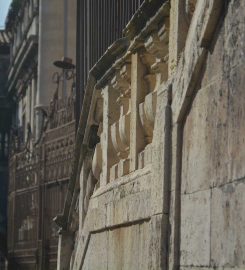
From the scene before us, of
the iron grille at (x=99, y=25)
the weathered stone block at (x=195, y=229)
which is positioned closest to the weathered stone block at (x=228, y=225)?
the weathered stone block at (x=195, y=229)

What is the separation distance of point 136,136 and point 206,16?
2500 mm

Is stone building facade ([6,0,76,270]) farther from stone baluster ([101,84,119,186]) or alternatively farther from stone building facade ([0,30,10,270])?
stone baluster ([101,84,119,186])

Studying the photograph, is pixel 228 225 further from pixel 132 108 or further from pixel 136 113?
pixel 132 108

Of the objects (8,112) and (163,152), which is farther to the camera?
(8,112)

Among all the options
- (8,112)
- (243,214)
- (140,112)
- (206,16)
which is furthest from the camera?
(8,112)

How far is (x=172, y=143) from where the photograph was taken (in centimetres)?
591

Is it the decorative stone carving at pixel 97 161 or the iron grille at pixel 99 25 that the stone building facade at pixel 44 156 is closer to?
the iron grille at pixel 99 25

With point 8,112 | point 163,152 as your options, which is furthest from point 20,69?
point 163,152

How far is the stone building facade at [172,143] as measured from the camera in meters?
4.73

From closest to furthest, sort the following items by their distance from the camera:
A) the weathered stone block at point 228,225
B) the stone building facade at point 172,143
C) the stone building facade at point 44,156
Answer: the weathered stone block at point 228,225 → the stone building facade at point 172,143 → the stone building facade at point 44,156

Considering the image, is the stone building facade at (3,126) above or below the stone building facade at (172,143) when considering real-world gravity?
above

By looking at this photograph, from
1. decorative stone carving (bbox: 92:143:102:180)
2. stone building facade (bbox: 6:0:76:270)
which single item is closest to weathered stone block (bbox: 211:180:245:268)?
decorative stone carving (bbox: 92:143:102:180)

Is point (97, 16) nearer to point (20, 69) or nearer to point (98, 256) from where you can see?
point (98, 256)

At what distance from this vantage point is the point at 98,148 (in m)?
9.59
